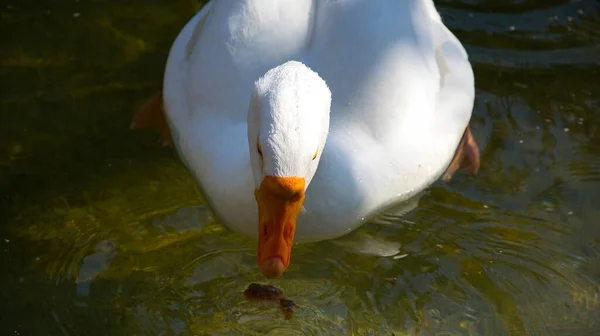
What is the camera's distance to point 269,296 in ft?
11.7

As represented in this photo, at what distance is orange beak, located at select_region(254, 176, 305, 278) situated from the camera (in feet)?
10.3

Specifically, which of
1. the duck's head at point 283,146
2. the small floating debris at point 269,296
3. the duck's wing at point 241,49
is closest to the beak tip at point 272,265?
the duck's head at point 283,146

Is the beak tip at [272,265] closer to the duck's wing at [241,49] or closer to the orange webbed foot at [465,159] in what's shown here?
the duck's wing at [241,49]

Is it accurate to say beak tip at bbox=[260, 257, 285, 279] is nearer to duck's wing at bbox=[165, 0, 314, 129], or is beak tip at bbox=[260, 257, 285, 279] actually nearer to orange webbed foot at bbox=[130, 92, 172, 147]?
duck's wing at bbox=[165, 0, 314, 129]

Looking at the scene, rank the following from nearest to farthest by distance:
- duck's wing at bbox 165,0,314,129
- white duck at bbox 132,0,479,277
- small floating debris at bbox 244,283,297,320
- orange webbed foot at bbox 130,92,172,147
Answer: white duck at bbox 132,0,479,277 < small floating debris at bbox 244,283,297,320 < duck's wing at bbox 165,0,314,129 < orange webbed foot at bbox 130,92,172,147

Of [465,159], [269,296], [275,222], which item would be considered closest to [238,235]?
[269,296]

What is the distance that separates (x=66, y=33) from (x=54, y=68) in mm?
320

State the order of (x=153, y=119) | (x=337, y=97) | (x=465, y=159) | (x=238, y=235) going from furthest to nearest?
Answer: (x=153, y=119), (x=465, y=159), (x=238, y=235), (x=337, y=97)

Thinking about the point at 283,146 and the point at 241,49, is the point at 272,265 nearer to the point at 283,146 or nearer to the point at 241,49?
the point at 283,146

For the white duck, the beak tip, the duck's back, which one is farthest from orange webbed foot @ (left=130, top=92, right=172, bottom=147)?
the beak tip

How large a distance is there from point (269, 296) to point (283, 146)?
2.55ft

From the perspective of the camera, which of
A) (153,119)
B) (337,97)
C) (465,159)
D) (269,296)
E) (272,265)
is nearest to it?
(272,265)

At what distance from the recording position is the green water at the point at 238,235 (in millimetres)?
3570

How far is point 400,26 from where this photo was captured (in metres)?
3.94
